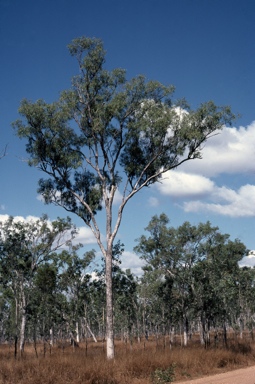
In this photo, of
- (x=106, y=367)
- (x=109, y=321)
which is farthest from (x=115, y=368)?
(x=109, y=321)

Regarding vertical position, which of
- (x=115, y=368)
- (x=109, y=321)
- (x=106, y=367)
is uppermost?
(x=109, y=321)

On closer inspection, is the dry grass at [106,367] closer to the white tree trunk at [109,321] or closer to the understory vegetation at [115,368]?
the understory vegetation at [115,368]

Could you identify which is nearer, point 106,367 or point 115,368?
point 106,367

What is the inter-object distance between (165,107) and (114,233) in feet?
27.0

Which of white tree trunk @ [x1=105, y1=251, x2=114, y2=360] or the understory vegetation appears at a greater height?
white tree trunk @ [x1=105, y1=251, x2=114, y2=360]

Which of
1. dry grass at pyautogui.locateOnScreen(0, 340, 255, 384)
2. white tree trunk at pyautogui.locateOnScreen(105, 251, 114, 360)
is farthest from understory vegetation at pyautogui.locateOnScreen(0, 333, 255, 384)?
white tree trunk at pyautogui.locateOnScreen(105, 251, 114, 360)

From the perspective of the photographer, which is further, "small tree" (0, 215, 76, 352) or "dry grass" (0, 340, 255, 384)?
"small tree" (0, 215, 76, 352)

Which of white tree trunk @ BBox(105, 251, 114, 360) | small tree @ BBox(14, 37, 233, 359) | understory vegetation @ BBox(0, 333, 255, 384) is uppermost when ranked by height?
small tree @ BBox(14, 37, 233, 359)

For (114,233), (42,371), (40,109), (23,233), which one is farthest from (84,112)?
(23,233)

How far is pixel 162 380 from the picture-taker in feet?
50.3

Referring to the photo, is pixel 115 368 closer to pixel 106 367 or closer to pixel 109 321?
pixel 106 367

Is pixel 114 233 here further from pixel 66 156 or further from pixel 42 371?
pixel 42 371

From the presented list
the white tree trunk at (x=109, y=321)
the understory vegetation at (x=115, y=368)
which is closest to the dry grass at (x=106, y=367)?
the understory vegetation at (x=115, y=368)

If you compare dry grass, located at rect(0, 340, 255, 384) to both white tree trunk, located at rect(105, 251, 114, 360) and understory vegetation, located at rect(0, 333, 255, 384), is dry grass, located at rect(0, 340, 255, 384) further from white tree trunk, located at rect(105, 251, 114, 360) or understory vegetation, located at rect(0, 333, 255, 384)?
white tree trunk, located at rect(105, 251, 114, 360)
